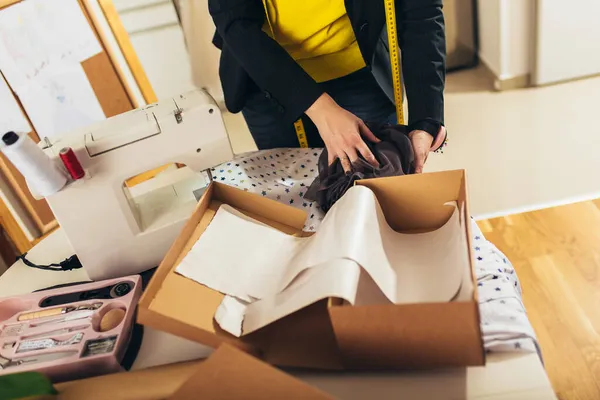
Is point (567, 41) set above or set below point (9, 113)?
below

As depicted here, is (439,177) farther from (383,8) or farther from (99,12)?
(99,12)

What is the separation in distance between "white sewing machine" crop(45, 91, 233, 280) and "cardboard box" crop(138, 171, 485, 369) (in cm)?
17

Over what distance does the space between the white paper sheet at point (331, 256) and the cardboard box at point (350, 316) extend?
27 millimetres

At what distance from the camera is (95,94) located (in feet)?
7.91

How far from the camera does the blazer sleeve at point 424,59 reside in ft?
3.92

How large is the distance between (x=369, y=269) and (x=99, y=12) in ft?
6.87

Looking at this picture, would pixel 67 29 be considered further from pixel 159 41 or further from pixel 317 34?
pixel 317 34

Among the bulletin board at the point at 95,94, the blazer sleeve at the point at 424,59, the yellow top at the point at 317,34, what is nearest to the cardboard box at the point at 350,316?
the blazer sleeve at the point at 424,59

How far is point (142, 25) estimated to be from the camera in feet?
9.89

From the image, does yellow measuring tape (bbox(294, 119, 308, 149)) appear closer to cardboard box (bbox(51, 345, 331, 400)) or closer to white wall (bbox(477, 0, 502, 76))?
cardboard box (bbox(51, 345, 331, 400))

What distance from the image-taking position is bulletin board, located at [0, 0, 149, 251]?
2.20 metres

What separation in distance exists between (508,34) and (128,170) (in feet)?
8.29

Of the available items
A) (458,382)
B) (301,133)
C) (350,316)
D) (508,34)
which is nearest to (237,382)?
(350,316)

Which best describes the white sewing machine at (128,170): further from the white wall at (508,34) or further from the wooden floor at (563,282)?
the white wall at (508,34)
